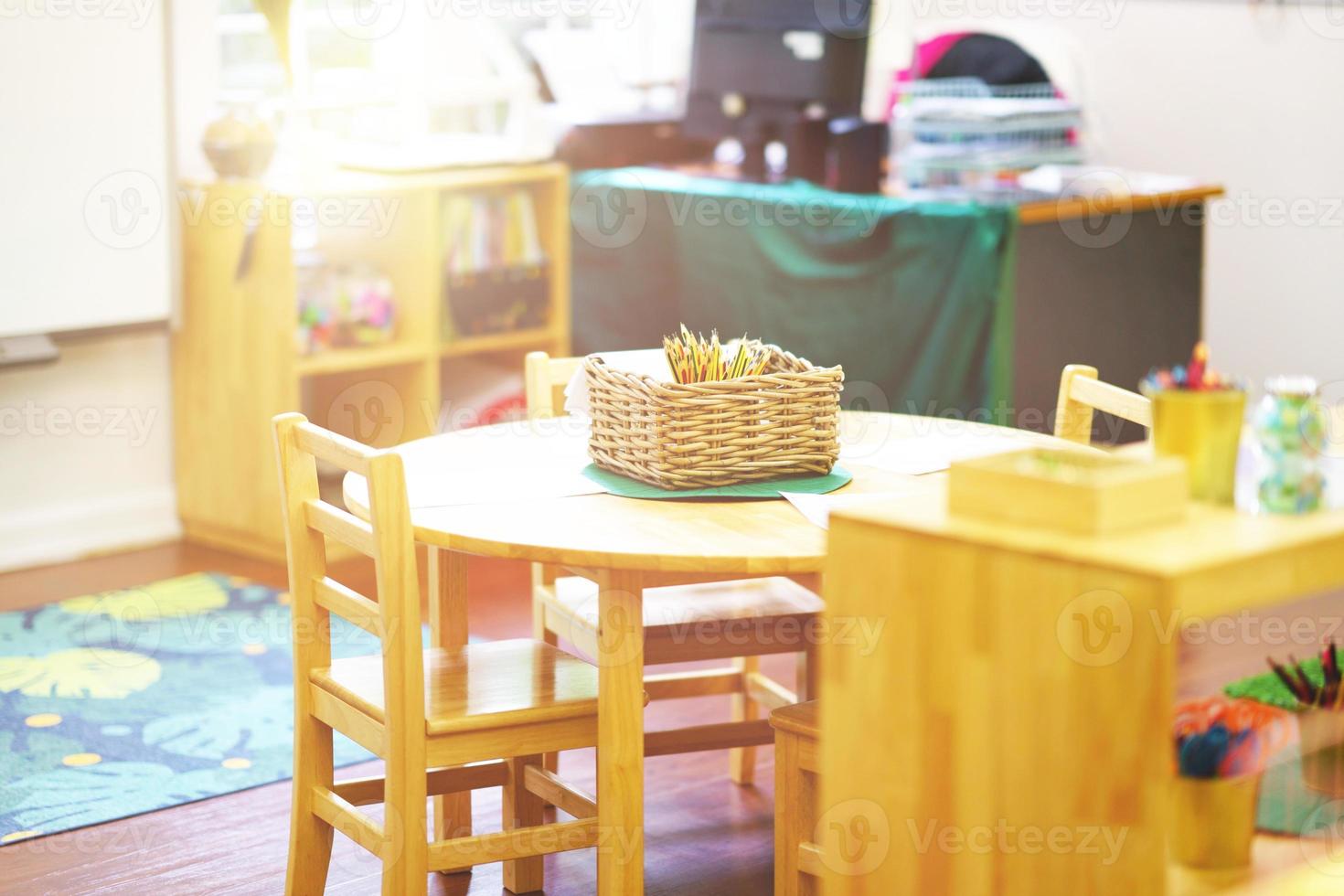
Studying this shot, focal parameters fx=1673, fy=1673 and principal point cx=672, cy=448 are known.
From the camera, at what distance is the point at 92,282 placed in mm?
3980

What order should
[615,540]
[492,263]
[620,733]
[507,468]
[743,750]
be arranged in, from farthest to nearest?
1. [492,263]
2. [743,750]
3. [507,468]
4. [620,733]
5. [615,540]

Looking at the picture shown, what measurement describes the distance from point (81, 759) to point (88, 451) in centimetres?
147

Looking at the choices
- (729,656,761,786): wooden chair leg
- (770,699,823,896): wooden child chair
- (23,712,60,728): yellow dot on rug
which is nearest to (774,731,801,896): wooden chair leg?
(770,699,823,896): wooden child chair

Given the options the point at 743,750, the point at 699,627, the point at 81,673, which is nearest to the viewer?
the point at 699,627

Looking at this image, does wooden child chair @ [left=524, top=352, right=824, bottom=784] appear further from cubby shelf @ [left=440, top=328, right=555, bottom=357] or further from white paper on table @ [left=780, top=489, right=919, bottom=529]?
cubby shelf @ [left=440, top=328, right=555, bottom=357]

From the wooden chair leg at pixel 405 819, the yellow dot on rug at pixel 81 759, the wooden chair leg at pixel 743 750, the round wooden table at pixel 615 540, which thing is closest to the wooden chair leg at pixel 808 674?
the wooden chair leg at pixel 743 750

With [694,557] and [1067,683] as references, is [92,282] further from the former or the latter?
[1067,683]

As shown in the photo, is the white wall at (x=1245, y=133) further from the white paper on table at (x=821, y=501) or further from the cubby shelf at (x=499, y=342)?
the white paper on table at (x=821, y=501)

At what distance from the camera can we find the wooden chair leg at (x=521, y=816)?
2.37 meters

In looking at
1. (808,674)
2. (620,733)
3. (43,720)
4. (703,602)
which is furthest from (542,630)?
(43,720)

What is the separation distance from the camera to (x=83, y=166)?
392 cm

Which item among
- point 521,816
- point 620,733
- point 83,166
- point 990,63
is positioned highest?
point 990,63

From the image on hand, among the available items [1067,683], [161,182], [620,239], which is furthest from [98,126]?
[1067,683]

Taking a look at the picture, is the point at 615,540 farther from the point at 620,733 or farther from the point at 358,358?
the point at 358,358
